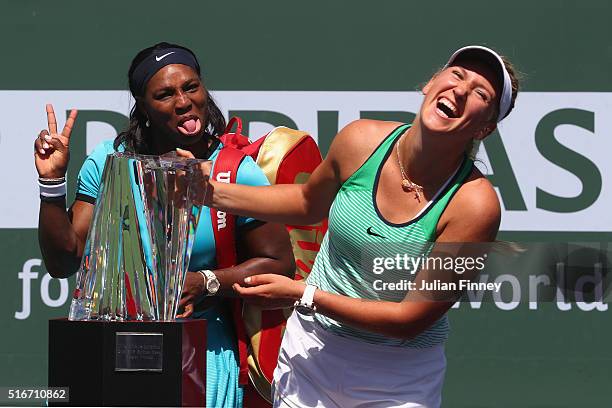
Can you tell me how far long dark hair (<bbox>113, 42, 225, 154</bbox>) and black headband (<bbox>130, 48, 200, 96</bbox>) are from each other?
0.01m

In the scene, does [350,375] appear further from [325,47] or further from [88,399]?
[325,47]

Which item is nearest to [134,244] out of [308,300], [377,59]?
[308,300]

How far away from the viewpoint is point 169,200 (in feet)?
7.88

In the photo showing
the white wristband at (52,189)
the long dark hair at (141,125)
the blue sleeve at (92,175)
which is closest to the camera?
the white wristband at (52,189)

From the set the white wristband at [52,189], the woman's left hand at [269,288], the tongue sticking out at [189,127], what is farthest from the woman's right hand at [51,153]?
the woman's left hand at [269,288]

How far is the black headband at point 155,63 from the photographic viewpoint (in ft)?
10.0

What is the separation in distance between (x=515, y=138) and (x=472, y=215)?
2219 millimetres

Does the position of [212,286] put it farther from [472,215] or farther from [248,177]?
[472,215]

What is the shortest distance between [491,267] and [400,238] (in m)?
0.39

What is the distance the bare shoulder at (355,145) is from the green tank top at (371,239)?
0.06 ft

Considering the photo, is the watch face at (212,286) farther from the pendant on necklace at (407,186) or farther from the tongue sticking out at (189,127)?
the pendant on necklace at (407,186)

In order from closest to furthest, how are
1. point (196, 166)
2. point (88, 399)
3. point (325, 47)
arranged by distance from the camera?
point (88, 399), point (196, 166), point (325, 47)

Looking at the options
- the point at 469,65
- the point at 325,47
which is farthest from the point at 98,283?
the point at 325,47

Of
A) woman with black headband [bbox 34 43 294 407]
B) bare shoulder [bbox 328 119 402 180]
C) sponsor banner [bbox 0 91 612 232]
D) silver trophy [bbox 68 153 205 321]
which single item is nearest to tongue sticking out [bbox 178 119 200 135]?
woman with black headband [bbox 34 43 294 407]
